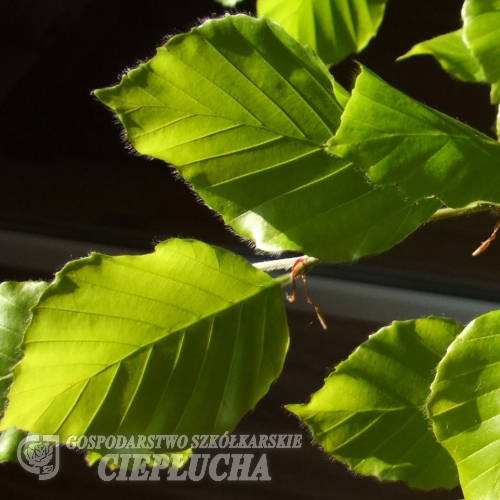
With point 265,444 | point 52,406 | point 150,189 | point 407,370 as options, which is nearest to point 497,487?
point 407,370

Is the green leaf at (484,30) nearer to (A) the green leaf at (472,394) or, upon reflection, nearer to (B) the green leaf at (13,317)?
(A) the green leaf at (472,394)

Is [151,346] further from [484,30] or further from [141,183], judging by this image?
[141,183]

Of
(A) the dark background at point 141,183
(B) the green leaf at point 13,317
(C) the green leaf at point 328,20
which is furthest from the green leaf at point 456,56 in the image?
(A) the dark background at point 141,183

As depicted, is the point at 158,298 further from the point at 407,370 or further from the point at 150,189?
the point at 150,189

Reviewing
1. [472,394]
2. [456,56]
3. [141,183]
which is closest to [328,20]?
[456,56]

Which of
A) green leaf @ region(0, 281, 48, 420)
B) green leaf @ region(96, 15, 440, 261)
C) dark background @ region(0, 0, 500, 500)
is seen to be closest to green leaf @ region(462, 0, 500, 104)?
green leaf @ region(96, 15, 440, 261)

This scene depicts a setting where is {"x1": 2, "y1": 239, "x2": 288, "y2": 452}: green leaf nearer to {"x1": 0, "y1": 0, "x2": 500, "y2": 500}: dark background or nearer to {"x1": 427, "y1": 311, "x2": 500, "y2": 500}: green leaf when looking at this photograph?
{"x1": 427, "y1": 311, "x2": 500, "y2": 500}: green leaf
